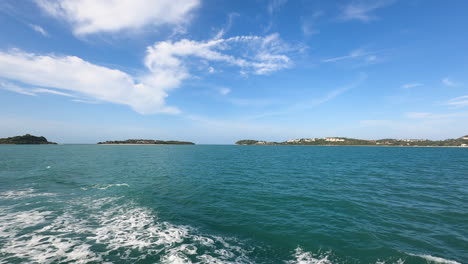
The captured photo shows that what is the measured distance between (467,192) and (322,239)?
1061 inches

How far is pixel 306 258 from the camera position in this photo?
1068 centimetres

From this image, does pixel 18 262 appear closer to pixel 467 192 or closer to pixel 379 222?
pixel 379 222

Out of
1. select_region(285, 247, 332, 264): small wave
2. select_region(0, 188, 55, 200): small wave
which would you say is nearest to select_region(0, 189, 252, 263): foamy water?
select_region(285, 247, 332, 264): small wave

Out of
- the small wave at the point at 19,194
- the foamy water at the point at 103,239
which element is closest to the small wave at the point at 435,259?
the foamy water at the point at 103,239

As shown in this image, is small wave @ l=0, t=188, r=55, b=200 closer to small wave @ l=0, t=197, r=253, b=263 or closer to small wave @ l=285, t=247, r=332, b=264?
small wave @ l=0, t=197, r=253, b=263

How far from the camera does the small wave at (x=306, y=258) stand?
10.4m

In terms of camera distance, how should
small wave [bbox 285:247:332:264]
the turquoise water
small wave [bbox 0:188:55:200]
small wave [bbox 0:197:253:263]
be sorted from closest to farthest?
small wave [bbox 285:247:332:264] → small wave [bbox 0:197:253:263] → the turquoise water → small wave [bbox 0:188:55:200]

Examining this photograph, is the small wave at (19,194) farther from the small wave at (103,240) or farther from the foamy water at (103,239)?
the small wave at (103,240)

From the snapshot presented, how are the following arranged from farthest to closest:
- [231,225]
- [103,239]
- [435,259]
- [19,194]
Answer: [19,194], [231,225], [103,239], [435,259]

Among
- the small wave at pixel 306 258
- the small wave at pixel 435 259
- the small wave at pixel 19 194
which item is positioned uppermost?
the small wave at pixel 19 194

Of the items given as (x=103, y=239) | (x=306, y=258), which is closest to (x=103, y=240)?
(x=103, y=239)

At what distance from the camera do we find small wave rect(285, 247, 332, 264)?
34.0ft

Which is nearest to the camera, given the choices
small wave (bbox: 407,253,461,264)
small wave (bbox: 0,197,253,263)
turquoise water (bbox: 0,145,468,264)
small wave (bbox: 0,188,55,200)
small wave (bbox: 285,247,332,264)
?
small wave (bbox: 407,253,461,264)

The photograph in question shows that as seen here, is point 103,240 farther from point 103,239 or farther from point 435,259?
point 435,259
